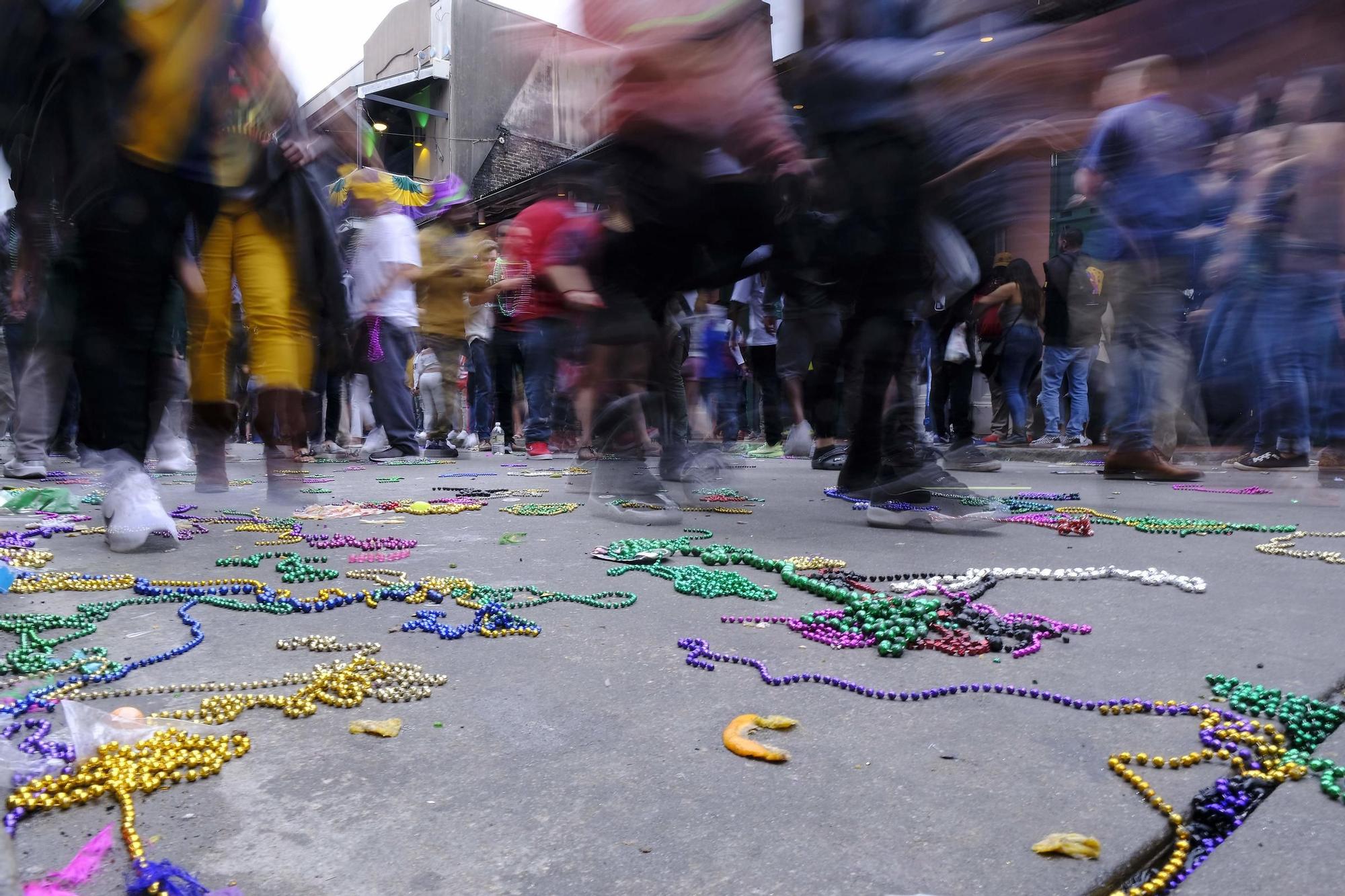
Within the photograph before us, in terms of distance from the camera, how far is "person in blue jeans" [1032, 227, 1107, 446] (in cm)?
738

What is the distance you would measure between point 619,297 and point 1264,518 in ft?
9.68

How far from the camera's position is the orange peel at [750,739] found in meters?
1.31

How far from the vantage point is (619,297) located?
3916 millimetres

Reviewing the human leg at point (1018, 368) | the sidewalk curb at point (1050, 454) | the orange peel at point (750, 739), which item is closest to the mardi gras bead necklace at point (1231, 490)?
the sidewalk curb at point (1050, 454)

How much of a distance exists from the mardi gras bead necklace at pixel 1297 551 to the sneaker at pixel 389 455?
6869 mm

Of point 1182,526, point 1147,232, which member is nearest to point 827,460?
point 1147,232

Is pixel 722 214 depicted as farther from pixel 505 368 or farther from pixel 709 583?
pixel 505 368

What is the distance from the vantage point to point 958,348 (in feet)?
24.0

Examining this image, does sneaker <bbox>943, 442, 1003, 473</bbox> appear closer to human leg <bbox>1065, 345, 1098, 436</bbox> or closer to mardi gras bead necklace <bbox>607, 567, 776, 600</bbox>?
human leg <bbox>1065, 345, 1098, 436</bbox>

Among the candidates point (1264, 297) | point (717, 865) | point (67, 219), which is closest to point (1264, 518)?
point (1264, 297)

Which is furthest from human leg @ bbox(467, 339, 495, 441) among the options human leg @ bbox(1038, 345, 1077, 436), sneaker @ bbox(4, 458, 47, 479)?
human leg @ bbox(1038, 345, 1077, 436)

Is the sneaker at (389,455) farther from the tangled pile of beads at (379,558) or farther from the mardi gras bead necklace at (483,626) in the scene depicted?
the mardi gras bead necklace at (483,626)

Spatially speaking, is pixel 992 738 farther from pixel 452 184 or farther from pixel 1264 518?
pixel 452 184

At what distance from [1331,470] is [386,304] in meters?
6.74
